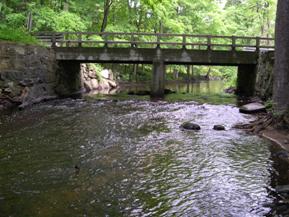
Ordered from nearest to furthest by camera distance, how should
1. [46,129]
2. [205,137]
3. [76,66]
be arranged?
1. [205,137]
2. [46,129]
3. [76,66]

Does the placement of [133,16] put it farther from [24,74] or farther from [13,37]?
[24,74]

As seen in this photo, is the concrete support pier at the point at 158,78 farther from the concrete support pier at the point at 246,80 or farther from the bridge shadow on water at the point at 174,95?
the concrete support pier at the point at 246,80

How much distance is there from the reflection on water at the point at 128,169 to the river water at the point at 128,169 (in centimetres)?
2

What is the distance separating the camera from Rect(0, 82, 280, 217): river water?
5.64 metres

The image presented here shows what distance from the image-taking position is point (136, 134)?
11031 mm

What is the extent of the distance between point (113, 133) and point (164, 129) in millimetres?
1792

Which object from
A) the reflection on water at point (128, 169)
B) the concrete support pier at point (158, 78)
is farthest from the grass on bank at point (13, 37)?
the concrete support pier at point (158, 78)

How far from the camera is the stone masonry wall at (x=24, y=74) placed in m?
15.2

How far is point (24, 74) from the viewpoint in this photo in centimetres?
1659

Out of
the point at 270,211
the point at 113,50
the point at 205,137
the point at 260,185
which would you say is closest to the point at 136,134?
the point at 205,137

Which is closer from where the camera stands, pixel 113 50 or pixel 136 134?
pixel 136 134

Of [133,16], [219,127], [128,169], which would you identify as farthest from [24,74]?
[133,16]

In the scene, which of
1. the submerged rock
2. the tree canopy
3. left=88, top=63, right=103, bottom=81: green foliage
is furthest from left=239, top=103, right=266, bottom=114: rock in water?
left=88, top=63, right=103, bottom=81: green foliage

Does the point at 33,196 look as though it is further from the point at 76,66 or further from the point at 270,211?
the point at 76,66
